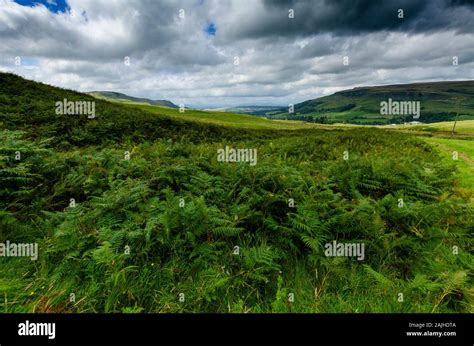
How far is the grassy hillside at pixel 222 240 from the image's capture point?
→ 135 inches

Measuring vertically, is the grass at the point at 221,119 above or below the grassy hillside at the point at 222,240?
above

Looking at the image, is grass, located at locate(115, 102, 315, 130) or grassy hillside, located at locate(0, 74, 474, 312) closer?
grassy hillside, located at locate(0, 74, 474, 312)

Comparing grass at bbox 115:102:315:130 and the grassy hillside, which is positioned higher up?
grass at bbox 115:102:315:130

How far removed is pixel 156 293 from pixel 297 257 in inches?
89.8

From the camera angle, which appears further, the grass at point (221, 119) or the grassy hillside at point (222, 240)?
the grass at point (221, 119)

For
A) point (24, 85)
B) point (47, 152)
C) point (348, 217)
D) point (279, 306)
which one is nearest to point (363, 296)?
→ point (279, 306)

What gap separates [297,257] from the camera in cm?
445

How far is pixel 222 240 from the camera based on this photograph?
451 cm

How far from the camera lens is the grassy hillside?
343 centimetres

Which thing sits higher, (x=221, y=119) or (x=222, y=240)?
(x=221, y=119)

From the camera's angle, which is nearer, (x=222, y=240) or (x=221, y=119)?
(x=222, y=240)
